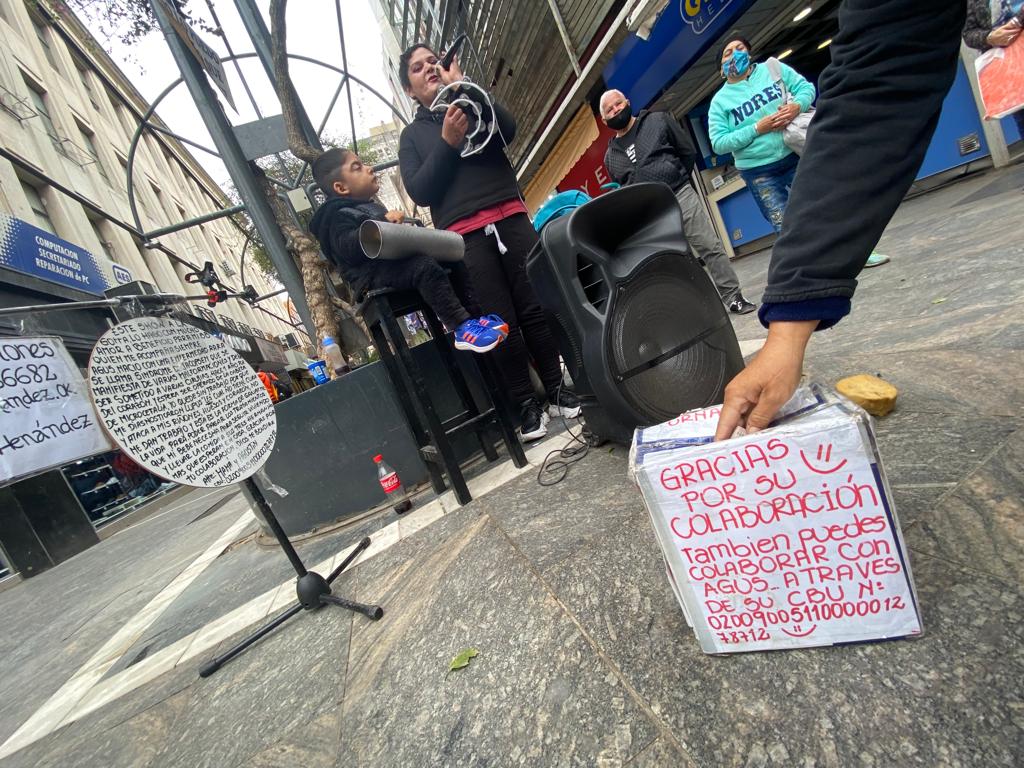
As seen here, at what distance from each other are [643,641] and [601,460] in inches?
44.0

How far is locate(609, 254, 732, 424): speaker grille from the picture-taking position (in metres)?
1.69

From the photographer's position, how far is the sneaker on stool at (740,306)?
12.8 feet

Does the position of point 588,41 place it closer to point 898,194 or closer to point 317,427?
point 317,427

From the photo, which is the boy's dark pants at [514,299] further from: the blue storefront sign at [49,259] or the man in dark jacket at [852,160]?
the blue storefront sign at [49,259]

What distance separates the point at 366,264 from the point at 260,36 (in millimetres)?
3163

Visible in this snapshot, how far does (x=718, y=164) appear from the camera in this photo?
905 centimetres

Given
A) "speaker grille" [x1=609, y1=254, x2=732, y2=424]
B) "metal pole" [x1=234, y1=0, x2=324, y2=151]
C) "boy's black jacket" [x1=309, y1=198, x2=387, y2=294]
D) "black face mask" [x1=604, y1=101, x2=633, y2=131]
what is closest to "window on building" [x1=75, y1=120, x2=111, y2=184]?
"metal pole" [x1=234, y1=0, x2=324, y2=151]

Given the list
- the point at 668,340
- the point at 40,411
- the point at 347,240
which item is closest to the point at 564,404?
the point at 668,340

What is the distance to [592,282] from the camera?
1.76 m

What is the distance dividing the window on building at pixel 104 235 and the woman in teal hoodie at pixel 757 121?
14959mm

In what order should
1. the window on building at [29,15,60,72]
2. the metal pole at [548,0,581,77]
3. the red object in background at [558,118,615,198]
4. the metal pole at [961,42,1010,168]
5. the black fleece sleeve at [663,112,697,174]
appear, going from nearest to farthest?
1. the black fleece sleeve at [663,112,697,174]
2. the metal pole at [961,42,1010,168]
3. the metal pole at [548,0,581,77]
4. the red object in background at [558,118,615,198]
5. the window on building at [29,15,60,72]

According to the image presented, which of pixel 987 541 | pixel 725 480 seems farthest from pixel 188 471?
pixel 987 541

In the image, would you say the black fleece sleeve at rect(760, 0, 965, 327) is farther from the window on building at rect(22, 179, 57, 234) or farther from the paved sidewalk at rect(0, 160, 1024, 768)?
the window on building at rect(22, 179, 57, 234)

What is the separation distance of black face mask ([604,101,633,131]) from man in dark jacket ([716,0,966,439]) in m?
3.56
